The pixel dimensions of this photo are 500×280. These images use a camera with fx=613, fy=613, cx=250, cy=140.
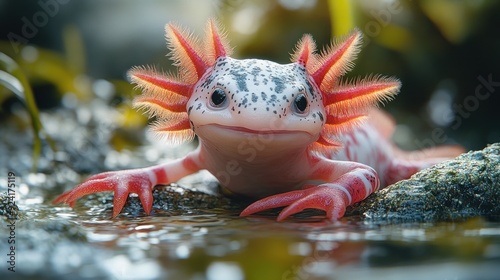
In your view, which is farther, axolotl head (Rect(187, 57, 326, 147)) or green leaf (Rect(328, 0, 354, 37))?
green leaf (Rect(328, 0, 354, 37))

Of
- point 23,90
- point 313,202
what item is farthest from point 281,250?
point 23,90

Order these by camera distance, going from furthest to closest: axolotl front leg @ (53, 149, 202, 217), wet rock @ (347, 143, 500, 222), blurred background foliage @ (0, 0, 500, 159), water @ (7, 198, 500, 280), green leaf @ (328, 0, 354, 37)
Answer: blurred background foliage @ (0, 0, 500, 159)
green leaf @ (328, 0, 354, 37)
axolotl front leg @ (53, 149, 202, 217)
wet rock @ (347, 143, 500, 222)
water @ (7, 198, 500, 280)

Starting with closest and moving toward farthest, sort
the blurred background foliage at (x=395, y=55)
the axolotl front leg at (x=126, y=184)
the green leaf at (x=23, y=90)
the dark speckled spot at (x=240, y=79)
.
Result: the dark speckled spot at (x=240, y=79) → the axolotl front leg at (x=126, y=184) → the green leaf at (x=23, y=90) → the blurred background foliage at (x=395, y=55)

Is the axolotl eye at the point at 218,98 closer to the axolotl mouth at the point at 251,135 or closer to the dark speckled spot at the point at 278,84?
the axolotl mouth at the point at 251,135

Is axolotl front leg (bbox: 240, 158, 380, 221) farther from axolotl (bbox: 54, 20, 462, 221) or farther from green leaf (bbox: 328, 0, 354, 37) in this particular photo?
green leaf (bbox: 328, 0, 354, 37)

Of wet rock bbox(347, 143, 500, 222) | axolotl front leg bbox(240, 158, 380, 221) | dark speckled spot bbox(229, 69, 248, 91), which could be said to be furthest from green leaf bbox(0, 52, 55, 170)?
wet rock bbox(347, 143, 500, 222)

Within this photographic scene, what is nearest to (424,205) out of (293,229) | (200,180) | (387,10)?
(293,229)

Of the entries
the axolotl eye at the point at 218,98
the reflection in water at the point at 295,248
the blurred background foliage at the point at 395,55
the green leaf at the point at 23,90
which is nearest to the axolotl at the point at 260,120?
the axolotl eye at the point at 218,98

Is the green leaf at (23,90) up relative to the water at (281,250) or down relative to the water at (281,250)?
up
